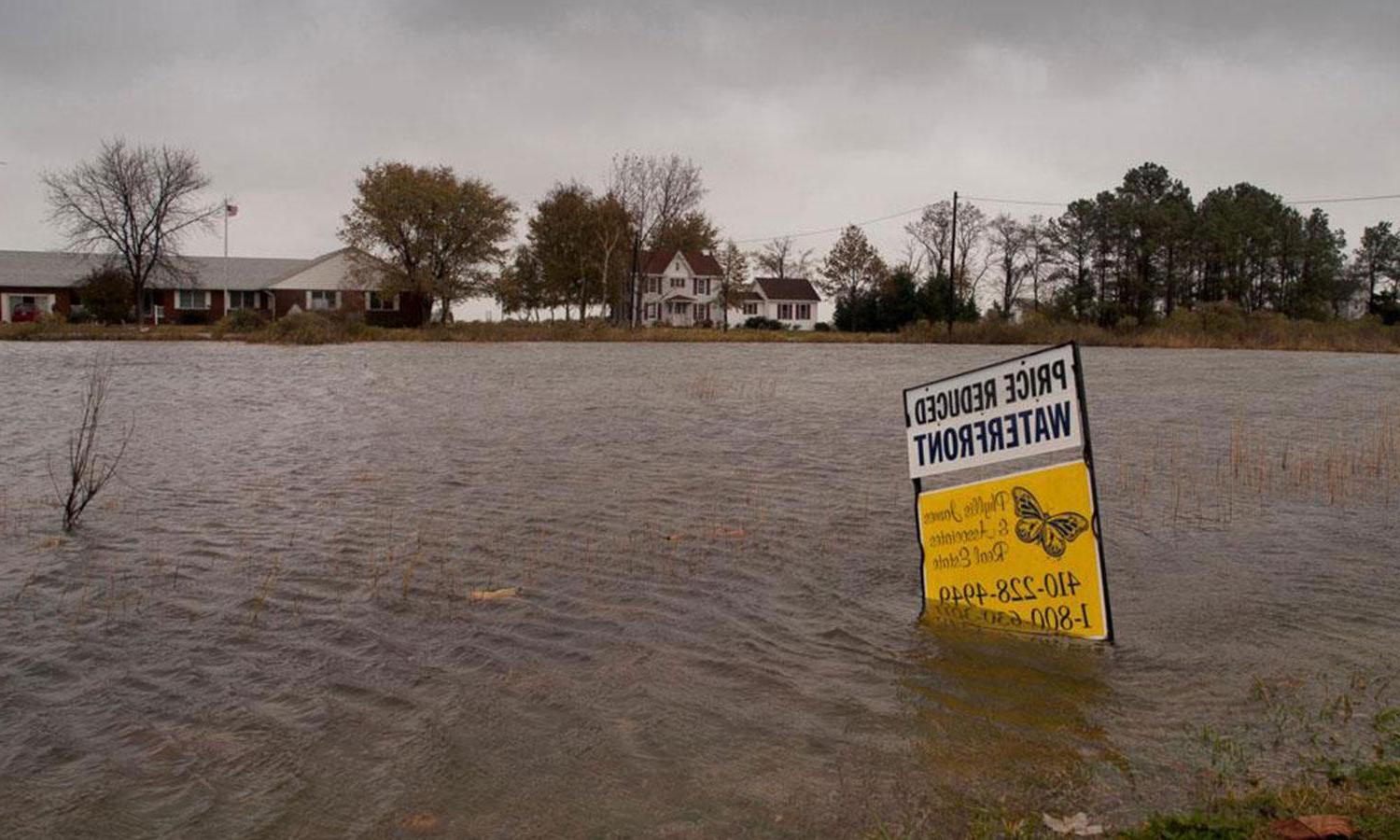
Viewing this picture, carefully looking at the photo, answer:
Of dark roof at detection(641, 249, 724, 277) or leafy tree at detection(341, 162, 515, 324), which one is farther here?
dark roof at detection(641, 249, 724, 277)

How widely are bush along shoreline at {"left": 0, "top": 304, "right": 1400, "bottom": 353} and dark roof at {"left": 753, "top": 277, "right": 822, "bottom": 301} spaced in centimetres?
5011

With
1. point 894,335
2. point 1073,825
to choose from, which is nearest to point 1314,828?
point 1073,825

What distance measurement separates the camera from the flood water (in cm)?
455

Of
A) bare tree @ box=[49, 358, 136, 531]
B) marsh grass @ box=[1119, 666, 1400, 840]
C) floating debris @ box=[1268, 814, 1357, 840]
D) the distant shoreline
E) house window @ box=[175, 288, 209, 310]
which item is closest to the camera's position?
floating debris @ box=[1268, 814, 1357, 840]

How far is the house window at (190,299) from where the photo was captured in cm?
8588

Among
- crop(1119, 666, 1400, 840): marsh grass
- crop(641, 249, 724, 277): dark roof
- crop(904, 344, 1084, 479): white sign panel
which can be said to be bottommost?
crop(1119, 666, 1400, 840): marsh grass

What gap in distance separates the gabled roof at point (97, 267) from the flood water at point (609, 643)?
259 ft

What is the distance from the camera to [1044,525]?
6.31m

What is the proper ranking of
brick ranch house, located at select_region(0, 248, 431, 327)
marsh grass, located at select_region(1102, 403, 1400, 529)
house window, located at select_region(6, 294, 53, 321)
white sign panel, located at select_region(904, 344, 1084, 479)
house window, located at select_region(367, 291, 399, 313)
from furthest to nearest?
house window, located at select_region(367, 291, 399, 313) → brick ranch house, located at select_region(0, 248, 431, 327) → house window, located at select_region(6, 294, 53, 321) → marsh grass, located at select_region(1102, 403, 1400, 529) → white sign panel, located at select_region(904, 344, 1084, 479)

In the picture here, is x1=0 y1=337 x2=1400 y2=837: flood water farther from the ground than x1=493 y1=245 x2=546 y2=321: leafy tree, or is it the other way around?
x1=493 y1=245 x2=546 y2=321: leafy tree

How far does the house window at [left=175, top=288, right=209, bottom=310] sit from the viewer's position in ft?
282

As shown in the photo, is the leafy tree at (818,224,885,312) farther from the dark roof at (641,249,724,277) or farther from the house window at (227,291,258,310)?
the house window at (227,291,258,310)

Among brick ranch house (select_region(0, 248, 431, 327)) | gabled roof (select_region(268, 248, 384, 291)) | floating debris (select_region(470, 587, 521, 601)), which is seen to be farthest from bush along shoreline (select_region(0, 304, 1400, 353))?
floating debris (select_region(470, 587, 521, 601))

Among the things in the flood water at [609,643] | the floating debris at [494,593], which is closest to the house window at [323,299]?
the flood water at [609,643]
